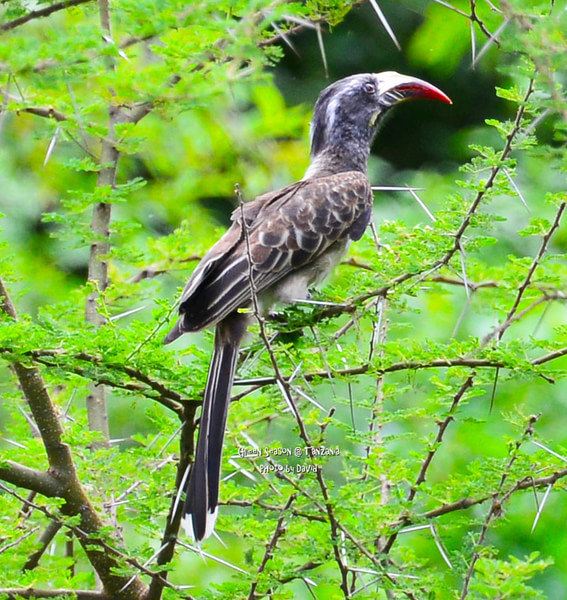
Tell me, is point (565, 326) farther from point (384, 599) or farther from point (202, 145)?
point (202, 145)

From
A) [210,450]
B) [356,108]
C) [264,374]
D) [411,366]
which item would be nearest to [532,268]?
[411,366]

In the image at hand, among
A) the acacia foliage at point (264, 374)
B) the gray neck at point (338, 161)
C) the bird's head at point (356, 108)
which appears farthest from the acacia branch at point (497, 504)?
the bird's head at point (356, 108)

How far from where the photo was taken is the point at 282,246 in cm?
341

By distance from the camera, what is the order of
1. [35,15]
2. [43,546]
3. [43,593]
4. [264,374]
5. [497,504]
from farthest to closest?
1. [43,546]
2. [264,374]
3. [43,593]
4. [497,504]
5. [35,15]

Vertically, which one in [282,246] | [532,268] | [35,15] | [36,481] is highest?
[35,15]

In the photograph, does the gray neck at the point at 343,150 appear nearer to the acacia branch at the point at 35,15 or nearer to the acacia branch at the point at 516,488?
the acacia branch at the point at 516,488

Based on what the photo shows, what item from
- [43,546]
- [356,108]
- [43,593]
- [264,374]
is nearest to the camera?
[43,593]

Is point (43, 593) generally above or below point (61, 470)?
below

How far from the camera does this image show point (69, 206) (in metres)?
3.36

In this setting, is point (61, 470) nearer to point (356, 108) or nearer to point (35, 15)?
point (35, 15)

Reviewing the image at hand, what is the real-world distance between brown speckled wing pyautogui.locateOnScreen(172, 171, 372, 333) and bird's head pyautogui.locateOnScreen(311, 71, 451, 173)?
0.38 metres

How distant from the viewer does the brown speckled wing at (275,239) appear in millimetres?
3113

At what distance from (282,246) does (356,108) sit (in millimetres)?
1132

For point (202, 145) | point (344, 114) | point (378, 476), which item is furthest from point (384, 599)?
point (202, 145)
